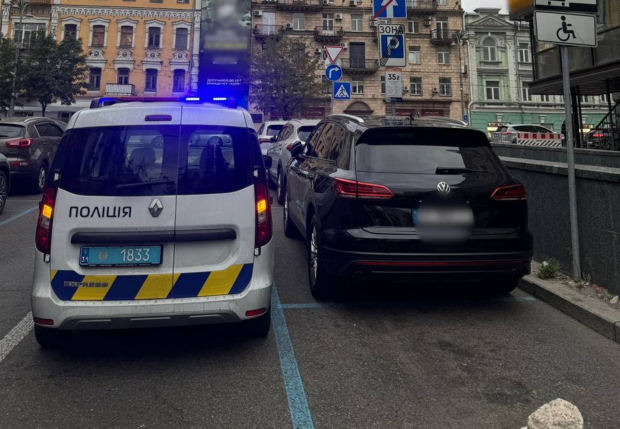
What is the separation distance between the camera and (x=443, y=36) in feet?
138

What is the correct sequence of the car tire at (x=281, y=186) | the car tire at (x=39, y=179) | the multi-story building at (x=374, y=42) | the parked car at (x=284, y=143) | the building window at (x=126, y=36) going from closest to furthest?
the parked car at (x=284, y=143)
the car tire at (x=281, y=186)
the car tire at (x=39, y=179)
the building window at (x=126, y=36)
the multi-story building at (x=374, y=42)

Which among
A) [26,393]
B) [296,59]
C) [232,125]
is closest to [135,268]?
[26,393]

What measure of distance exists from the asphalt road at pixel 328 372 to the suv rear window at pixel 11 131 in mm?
7006

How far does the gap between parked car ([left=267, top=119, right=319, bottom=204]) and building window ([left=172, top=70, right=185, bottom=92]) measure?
32062 millimetres

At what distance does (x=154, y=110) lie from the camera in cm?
320

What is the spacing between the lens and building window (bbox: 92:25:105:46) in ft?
127

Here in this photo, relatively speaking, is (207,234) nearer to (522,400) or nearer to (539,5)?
(522,400)

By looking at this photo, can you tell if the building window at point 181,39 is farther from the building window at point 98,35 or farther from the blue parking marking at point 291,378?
the blue parking marking at point 291,378

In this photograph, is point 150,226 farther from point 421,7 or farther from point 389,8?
point 421,7

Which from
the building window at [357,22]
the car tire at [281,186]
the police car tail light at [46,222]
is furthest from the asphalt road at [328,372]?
the building window at [357,22]

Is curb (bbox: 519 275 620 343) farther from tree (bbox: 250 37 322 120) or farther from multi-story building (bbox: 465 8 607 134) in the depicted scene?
multi-story building (bbox: 465 8 607 134)

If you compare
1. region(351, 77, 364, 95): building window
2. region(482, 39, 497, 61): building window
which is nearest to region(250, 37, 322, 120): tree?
region(351, 77, 364, 95): building window

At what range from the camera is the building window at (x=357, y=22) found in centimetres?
4197

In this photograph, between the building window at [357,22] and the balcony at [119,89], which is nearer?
the balcony at [119,89]
